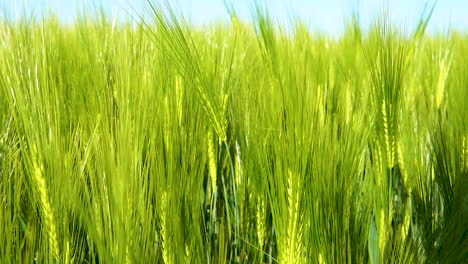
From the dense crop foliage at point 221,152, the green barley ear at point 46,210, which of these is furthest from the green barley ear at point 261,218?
the green barley ear at point 46,210

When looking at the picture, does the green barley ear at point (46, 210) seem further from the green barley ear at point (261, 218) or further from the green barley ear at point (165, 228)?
the green barley ear at point (261, 218)

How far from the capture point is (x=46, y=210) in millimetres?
887

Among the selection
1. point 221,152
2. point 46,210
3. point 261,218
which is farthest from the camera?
point 221,152

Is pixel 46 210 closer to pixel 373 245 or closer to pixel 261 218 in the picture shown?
pixel 261 218

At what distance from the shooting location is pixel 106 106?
951 millimetres

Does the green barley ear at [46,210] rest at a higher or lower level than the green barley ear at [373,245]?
higher

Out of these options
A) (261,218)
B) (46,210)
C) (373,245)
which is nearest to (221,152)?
(261,218)

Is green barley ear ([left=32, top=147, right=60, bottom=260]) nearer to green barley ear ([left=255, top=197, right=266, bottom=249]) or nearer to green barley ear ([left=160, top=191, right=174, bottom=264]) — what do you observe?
green barley ear ([left=160, top=191, right=174, bottom=264])

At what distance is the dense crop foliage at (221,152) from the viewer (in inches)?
35.3

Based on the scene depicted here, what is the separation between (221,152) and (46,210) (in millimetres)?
514

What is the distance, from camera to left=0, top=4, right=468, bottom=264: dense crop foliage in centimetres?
90

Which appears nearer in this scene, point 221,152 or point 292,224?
point 292,224

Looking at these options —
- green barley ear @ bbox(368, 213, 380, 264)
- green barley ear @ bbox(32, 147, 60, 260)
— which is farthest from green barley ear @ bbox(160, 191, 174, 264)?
green barley ear @ bbox(368, 213, 380, 264)

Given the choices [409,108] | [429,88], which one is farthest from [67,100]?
[429,88]
